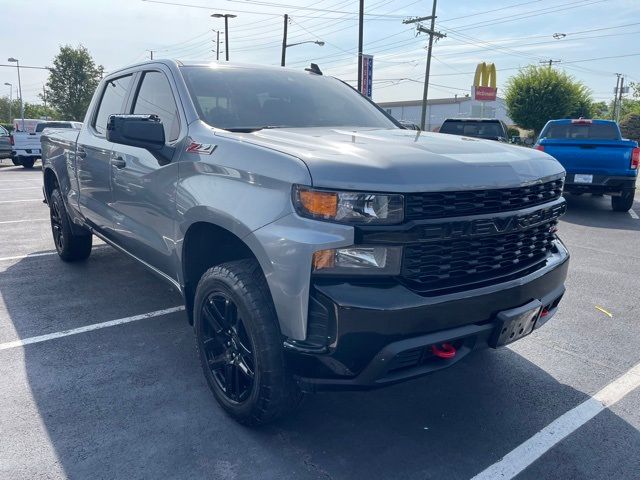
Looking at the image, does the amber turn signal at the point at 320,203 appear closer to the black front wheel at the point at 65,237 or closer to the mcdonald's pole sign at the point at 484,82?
the black front wheel at the point at 65,237

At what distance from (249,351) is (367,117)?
2148 mm

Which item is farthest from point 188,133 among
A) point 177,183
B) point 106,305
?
point 106,305

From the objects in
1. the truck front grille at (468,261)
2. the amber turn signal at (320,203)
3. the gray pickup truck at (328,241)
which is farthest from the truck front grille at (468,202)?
the amber turn signal at (320,203)

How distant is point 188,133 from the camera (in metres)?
3.19

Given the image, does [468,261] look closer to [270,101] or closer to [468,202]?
[468,202]

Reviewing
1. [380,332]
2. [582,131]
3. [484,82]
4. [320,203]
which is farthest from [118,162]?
[484,82]

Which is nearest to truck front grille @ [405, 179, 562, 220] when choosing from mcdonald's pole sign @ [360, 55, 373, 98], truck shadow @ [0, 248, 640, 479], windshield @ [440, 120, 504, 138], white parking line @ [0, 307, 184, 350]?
truck shadow @ [0, 248, 640, 479]

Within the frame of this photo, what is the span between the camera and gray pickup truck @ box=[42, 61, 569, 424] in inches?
88.7

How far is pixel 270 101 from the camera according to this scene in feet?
12.0

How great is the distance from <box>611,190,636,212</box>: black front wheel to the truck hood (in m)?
8.05

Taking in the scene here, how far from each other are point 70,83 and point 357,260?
5106 cm

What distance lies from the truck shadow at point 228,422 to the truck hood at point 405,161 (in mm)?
1295

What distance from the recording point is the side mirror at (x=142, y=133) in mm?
3105

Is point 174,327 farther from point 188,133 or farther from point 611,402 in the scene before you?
point 611,402
